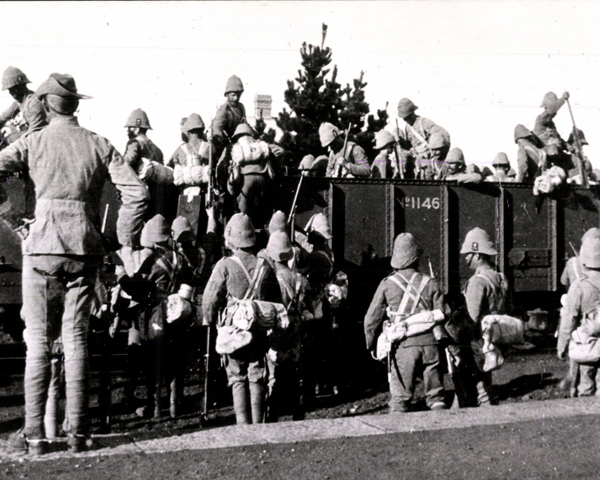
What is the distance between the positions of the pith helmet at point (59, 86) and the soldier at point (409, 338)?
3.57 metres

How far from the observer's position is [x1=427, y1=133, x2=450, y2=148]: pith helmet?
13047 mm

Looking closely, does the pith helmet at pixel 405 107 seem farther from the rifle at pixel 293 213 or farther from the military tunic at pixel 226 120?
the military tunic at pixel 226 120

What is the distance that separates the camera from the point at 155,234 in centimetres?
927

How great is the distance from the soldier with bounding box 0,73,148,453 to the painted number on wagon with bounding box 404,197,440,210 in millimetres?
6914

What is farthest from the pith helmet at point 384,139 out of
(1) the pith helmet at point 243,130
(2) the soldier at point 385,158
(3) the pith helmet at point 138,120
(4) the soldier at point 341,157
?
(3) the pith helmet at point 138,120

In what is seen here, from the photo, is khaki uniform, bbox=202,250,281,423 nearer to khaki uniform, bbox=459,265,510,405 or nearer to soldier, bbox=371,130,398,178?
khaki uniform, bbox=459,265,510,405

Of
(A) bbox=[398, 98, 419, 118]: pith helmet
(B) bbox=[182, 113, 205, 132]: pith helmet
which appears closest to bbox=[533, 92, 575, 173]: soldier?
(A) bbox=[398, 98, 419, 118]: pith helmet

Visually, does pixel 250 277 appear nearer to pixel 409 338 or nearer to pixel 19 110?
pixel 409 338

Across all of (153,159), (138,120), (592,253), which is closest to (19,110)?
(138,120)

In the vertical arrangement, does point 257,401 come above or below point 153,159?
below

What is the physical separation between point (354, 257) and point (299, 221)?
92cm

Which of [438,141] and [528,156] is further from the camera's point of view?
[528,156]

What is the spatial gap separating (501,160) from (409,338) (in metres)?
9.46

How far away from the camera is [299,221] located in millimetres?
11570
